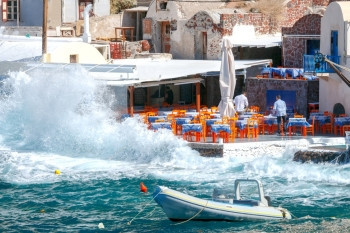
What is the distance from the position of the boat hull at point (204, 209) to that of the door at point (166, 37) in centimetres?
2492

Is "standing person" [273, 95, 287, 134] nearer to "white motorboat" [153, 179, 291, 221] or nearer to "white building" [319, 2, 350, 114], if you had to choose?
"white building" [319, 2, 350, 114]

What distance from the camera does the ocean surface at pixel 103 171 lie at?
30484mm

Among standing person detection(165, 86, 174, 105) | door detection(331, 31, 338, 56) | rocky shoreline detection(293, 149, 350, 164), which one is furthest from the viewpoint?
standing person detection(165, 86, 174, 105)

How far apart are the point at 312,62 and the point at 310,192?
30.1 ft

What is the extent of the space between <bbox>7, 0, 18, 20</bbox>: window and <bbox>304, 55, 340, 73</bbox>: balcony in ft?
78.8

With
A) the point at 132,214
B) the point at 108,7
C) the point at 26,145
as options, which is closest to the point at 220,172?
the point at 132,214

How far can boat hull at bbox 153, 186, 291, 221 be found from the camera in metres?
28.9

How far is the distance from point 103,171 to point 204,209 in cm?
845

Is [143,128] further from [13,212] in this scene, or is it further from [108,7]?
[108,7]

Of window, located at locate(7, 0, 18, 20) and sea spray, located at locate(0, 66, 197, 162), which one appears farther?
window, located at locate(7, 0, 18, 20)

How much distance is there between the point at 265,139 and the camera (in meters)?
38.6

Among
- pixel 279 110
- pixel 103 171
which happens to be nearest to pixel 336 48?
pixel 279 110

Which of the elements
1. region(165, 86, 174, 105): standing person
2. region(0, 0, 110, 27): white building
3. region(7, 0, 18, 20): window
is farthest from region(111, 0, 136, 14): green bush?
region(165, 86, 174, 105): standing person

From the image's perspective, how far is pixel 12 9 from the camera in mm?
61000
